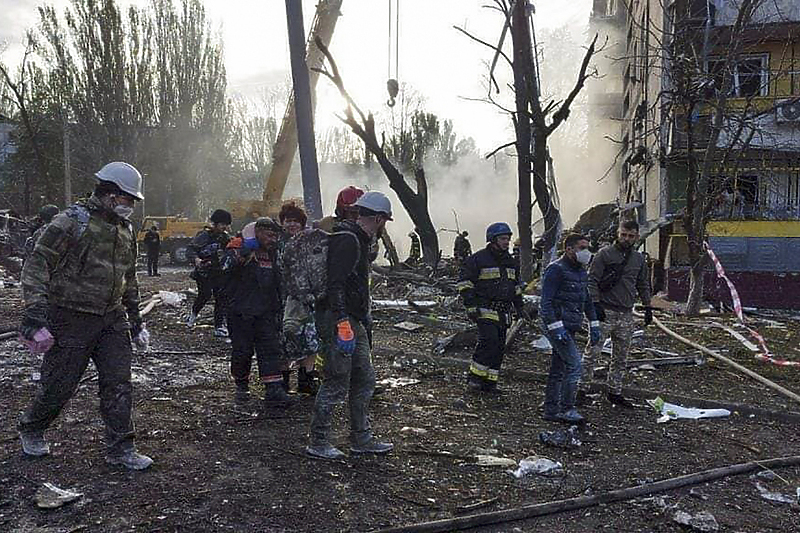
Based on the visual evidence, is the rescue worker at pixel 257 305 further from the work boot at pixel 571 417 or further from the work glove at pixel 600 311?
the work glove at pixel 600 311

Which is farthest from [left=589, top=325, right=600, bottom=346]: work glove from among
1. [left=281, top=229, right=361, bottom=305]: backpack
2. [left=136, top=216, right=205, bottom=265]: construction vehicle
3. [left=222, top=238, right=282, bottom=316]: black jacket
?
[left=136, top=216, right=205, bottom=265]: construction vehicle

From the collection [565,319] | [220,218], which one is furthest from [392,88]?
[565,319]

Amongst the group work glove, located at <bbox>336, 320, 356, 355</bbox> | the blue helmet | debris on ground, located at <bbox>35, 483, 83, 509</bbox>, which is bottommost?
debris on ground, located at <bbox>35, 483, 83, 509</bbox>

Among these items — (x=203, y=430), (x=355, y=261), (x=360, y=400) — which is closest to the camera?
(x=355, y=261)

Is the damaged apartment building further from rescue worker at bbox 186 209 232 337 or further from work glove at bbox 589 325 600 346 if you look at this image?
rescue worker at bbox 186 209 232 337

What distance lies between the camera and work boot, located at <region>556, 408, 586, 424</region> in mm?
5586

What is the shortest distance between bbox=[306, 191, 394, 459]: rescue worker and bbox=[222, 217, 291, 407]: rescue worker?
136 centimetres

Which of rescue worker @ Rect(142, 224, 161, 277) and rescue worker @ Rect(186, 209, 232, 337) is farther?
rescue worker @ Rect(142, 224, 161, 277)

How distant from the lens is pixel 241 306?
5.86 meters

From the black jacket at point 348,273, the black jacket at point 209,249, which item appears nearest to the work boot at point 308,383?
the black jacket at point 209,249

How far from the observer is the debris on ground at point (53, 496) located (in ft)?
12.1

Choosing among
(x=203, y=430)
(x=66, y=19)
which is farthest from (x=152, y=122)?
(x=203, y=430)

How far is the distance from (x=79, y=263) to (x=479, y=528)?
2.80 meters

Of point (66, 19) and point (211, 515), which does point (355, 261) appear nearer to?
point (211, 515)
